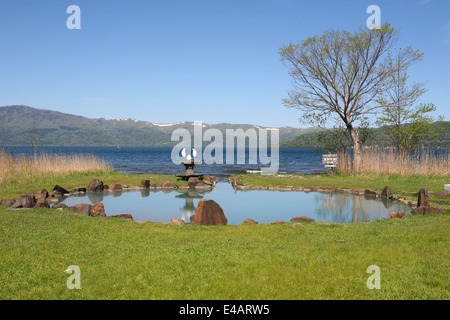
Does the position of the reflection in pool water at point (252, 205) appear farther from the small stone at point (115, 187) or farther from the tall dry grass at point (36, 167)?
the tall dry grass at point (36, 167)

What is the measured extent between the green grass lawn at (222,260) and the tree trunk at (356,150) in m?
17.0

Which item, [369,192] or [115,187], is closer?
[369,192]

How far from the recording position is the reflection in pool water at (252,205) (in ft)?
44.1

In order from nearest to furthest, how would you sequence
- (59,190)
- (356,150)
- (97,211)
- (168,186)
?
(97,211) < (59,190) < (168,186) < (356,150)

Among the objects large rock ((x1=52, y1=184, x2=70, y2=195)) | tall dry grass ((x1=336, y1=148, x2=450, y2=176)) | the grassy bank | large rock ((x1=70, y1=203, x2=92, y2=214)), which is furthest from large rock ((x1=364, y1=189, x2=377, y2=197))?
large rock ((x1=52, y1=184, x2=70, y2=195))

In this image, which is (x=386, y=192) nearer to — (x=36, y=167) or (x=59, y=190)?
(x=59, y=190)

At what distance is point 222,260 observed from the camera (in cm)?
637

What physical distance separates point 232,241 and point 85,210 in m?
6.26

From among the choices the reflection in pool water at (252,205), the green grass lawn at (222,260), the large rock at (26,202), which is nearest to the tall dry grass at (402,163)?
the reflection in pool water at (252,205)

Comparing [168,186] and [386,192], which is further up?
[386,192]

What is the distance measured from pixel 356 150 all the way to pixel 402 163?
4566 mm

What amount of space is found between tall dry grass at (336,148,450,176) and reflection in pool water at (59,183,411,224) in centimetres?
713

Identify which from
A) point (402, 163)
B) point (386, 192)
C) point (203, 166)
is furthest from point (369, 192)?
point (203, 166)

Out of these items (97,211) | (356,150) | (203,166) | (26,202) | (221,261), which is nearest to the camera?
(221,261)
